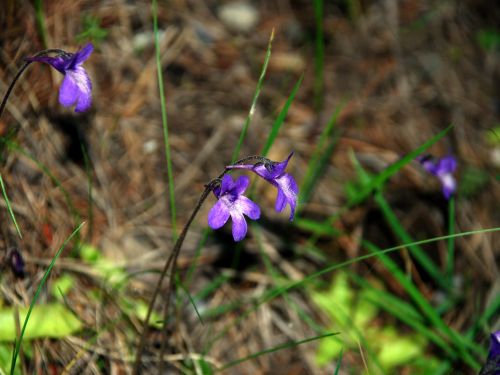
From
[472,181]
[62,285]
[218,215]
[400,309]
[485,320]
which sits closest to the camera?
[218,215]

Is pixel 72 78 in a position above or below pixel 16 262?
above

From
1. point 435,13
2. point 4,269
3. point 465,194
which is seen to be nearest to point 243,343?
point 4,269

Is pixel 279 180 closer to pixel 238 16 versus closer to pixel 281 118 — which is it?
pixel 281 118

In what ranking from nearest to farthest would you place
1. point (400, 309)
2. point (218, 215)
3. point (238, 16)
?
point (218, 215) → point (400, 309) → point (238, 16)

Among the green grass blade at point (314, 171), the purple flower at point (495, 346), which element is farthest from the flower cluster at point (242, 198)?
the green grass blade at point (314, 171)

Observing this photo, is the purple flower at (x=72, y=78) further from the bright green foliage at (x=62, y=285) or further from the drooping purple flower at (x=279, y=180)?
the bright green foliage at (x=62, y=285)

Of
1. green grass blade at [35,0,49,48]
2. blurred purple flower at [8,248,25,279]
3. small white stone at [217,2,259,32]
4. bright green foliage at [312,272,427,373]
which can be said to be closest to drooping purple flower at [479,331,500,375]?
bright green foliage at [312,272,427,373]

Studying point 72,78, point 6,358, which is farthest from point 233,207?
point 6,358
